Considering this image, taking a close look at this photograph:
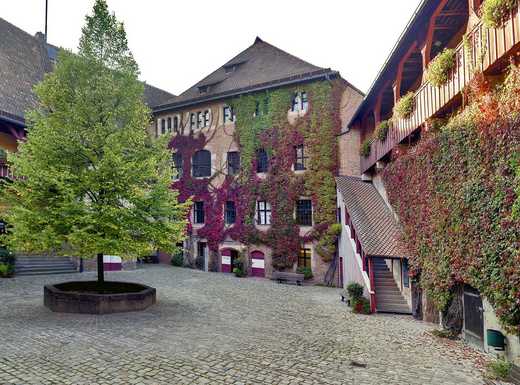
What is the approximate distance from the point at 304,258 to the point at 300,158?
6.72 m

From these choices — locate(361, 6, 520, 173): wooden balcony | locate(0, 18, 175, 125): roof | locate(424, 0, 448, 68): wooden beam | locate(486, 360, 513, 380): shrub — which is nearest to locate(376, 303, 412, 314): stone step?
locate(486, 360, 513, 380): shrub

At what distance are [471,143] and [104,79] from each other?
12.8 m

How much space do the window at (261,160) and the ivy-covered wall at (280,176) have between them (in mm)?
324

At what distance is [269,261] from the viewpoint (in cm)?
2486

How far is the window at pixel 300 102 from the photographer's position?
24.5 metres

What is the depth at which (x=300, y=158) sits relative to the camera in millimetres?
24562

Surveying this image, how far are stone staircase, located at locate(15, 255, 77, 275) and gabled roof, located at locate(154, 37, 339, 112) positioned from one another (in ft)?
47.0

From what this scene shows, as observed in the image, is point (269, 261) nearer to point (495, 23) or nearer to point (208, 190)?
point (208, 190)

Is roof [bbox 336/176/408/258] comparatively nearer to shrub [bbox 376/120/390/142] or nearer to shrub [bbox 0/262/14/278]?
shrub [bbox 376/120/390/142]

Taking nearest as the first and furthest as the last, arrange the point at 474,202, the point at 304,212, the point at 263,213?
the point at 474,202
the point at 304,212
the point at 263,213

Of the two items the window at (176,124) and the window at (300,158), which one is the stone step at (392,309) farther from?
the window at (176,124)

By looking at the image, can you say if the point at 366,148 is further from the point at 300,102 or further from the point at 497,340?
the point at 497,340

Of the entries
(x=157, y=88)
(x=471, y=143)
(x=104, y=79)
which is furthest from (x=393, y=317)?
(x=157, y=88)

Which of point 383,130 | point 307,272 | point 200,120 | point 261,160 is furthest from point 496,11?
point 200,120
